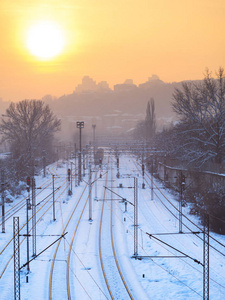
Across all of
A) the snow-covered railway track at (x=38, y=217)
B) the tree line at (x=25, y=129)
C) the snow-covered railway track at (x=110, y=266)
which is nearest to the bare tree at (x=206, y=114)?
the snow-covered railway track at (x=110, y=266)

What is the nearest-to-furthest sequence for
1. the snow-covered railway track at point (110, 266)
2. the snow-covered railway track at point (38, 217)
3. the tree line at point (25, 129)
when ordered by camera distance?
the snow-covered railway track at point (110, 266)
the snow-covered railway track at point (38, 217)
the tree line at point (25, 129)

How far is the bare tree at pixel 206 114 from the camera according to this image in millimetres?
31859

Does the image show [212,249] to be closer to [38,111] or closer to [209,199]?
[209,199]

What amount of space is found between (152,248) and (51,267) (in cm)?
546

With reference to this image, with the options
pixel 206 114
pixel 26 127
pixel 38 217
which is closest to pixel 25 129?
pixel 26 127

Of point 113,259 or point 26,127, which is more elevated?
point 26,127

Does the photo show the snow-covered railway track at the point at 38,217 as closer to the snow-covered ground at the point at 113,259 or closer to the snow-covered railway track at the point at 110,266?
the snow-covered ground at the point at 113,259

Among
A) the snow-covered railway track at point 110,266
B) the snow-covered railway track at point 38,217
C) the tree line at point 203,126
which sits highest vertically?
the tree line at point 203,126

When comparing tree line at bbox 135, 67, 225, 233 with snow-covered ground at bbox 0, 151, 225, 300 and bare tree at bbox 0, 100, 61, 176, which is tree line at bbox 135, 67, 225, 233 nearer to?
snow-covered ground at bbox 0, 151, 225, 300

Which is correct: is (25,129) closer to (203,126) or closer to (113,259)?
(203,126)

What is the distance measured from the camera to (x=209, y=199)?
930 inches

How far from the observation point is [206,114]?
3325 cm

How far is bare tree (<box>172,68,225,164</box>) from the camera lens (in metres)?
31.9

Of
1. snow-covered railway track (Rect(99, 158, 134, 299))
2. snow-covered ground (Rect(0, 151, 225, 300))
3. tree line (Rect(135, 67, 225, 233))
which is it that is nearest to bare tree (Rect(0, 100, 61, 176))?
snow-covered ground (Rect(0, 151, 225, 300))
